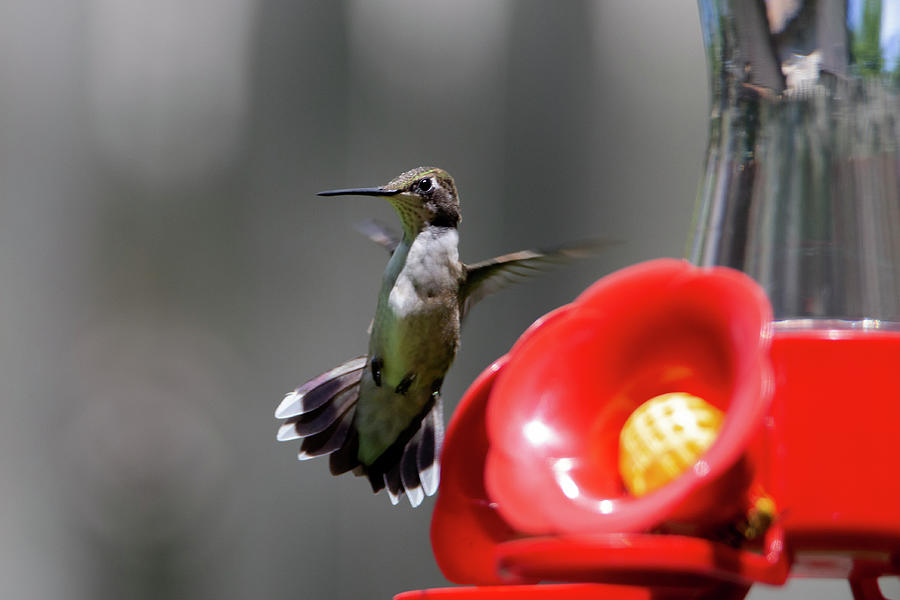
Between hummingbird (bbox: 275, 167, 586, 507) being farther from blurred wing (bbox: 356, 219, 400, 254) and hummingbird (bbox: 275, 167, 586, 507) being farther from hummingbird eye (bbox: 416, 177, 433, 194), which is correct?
blurred wing (bbox: 356, 219, 400, 254)

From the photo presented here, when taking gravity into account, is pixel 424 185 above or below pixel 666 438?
above

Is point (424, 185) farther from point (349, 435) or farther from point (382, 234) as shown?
point (349, 435)

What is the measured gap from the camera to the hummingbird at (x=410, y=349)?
2879mm

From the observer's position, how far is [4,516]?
22.3ft

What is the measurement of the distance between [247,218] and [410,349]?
4.45 metres

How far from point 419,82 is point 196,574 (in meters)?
3.14

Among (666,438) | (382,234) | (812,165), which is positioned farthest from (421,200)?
(666,438)

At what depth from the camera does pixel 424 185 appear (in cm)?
295

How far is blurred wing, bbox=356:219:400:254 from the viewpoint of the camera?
10.5 feet

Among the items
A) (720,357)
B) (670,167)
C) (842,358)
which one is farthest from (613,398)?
(670,167)

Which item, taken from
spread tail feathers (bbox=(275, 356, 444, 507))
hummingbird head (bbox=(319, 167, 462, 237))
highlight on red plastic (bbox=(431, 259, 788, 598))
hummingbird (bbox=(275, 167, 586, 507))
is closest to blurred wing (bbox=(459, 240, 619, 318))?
→ hummingbird (bbox=(275, 167, 586, 507))

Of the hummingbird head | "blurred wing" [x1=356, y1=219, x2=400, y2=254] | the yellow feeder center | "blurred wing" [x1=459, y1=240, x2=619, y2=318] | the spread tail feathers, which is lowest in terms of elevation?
the spread tail feathers

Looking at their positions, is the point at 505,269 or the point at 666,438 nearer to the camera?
the point at 666,438

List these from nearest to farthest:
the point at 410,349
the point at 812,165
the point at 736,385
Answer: the point at 736,385, the point at 812,165, the point at 410,349
